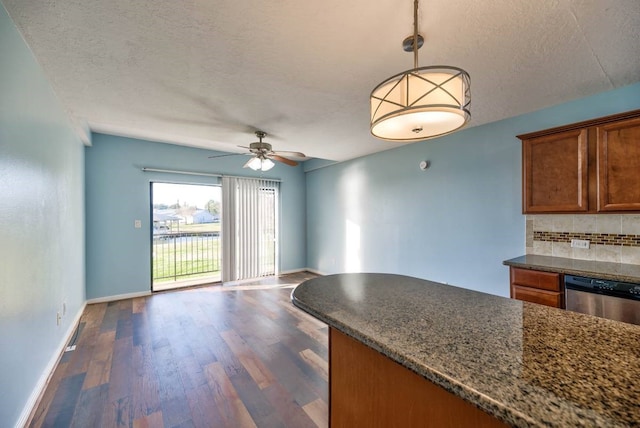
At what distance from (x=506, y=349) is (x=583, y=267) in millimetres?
2074

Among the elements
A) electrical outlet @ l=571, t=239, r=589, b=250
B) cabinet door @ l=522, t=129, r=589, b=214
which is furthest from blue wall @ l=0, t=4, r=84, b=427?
electrical outlet @ l=571, t=239, r=589, b=250

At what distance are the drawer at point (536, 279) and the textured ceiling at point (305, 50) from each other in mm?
1569

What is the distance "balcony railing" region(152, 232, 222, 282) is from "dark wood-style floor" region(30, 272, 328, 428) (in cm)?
148

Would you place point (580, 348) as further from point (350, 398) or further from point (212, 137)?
point (212, 137)

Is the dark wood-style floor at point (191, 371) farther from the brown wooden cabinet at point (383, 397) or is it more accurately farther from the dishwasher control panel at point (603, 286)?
the dishwasher control panel at point (603, 286)

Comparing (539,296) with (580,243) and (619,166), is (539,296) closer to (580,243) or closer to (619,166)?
(580,243)

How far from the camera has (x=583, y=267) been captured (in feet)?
6.91

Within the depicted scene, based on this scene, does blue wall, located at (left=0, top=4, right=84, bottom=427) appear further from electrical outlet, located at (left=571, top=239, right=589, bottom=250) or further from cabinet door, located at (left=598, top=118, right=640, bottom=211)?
electrical outlet, located at (left=571, top=239, right=589, bottom=250)

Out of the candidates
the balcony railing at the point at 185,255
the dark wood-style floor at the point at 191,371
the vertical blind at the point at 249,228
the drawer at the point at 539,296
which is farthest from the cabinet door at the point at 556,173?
the balcony railing at the point at 185,255

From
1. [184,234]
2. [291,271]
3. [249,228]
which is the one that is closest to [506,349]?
[249,228]

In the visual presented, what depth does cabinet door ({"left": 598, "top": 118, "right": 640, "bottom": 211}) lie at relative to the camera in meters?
1.97

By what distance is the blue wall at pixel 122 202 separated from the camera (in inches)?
155

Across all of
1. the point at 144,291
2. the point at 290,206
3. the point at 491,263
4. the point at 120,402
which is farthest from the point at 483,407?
the point at 290,206

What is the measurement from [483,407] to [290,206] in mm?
5511
